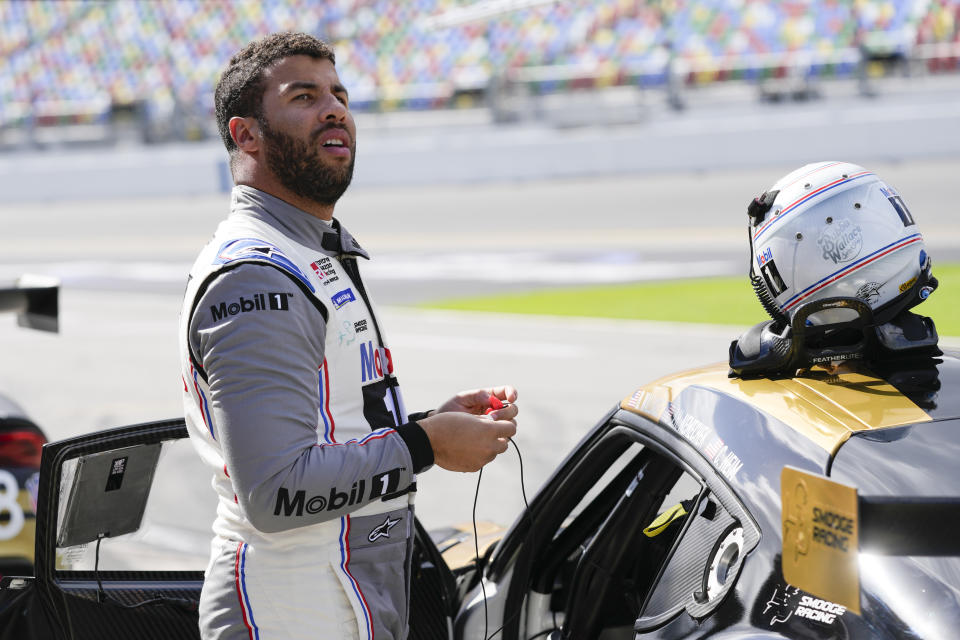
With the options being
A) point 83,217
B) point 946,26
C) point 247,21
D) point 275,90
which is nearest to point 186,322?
point 275,90

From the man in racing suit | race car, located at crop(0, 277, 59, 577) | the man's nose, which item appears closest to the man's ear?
the man in racing suit

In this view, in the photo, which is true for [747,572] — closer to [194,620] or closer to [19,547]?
[194,620]

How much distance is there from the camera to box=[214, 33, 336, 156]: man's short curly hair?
224 cm

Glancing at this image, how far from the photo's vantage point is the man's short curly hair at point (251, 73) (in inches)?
88.3

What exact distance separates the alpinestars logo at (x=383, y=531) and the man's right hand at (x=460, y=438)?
0.63ft

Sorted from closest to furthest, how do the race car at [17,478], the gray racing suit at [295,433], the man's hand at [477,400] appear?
1. the gray racing suit at [295,433]
2. the man's hand at [477,400]
3. the race car at [17,478]

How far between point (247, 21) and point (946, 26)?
68.7 feet

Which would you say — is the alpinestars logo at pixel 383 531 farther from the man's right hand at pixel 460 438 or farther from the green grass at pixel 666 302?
the green grass at pixel 666 302

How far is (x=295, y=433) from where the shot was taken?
1.97m

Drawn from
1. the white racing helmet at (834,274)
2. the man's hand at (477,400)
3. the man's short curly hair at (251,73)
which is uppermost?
the man's short curly hair at (251,73)

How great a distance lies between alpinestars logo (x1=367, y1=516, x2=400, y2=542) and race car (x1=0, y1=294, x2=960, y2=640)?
500 millimetres

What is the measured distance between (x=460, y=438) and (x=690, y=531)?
0.55 meters

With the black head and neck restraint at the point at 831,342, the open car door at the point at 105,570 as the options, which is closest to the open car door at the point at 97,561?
the open car door at the point at 105,570

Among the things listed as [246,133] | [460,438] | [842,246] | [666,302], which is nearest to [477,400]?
[460,438]
